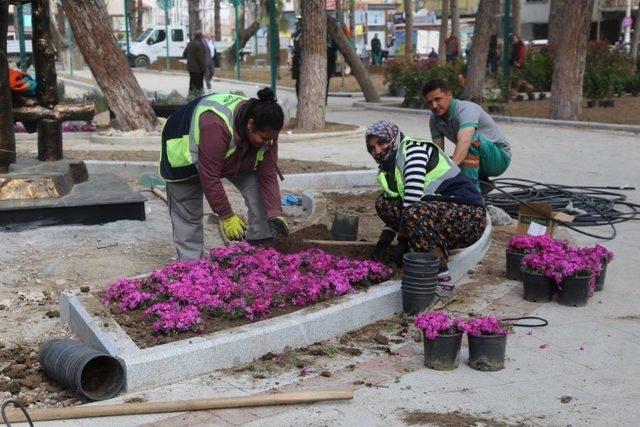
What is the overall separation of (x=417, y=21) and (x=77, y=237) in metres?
61.5

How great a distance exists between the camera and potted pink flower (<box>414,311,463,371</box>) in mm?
4812

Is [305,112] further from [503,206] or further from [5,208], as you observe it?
[5,208]

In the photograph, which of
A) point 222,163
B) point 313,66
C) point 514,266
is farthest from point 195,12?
point 222,163

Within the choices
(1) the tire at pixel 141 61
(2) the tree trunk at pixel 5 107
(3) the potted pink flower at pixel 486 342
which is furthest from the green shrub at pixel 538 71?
(1) the tire at pixel 141 61

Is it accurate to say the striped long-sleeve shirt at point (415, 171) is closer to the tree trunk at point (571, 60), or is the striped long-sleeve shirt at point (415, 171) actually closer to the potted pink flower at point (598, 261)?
the potted pink flower at point (598, 261)

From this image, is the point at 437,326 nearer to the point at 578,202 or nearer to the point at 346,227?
the point at 346,227

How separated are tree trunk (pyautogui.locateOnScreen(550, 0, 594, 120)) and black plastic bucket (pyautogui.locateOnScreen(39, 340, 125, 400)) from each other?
14643 millimetres

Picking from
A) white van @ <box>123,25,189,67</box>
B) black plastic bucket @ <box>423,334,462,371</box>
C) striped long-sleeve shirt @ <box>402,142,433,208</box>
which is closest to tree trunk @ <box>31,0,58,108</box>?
striped long-sleeve shirt @ <box>402,142,433,208</box>

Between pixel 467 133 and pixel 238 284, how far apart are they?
2795mm

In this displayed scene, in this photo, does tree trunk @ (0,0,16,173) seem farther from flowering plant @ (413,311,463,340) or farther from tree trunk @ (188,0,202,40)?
tree trunk @ (188,0,202,40)

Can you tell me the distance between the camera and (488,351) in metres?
4.83

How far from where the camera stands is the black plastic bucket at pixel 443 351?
4828 millimetres

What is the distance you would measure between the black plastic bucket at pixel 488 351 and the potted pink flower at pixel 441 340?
0.09 meters

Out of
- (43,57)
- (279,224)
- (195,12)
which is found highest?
(195,12)
